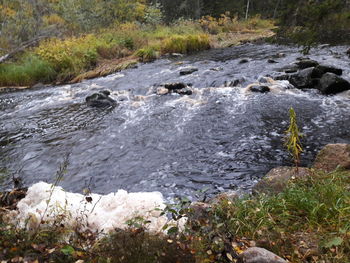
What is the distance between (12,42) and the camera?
1333 centimetres

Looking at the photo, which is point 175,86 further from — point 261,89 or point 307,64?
point 307,64

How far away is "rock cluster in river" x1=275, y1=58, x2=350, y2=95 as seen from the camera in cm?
744

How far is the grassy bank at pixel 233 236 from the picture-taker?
6.66 feet

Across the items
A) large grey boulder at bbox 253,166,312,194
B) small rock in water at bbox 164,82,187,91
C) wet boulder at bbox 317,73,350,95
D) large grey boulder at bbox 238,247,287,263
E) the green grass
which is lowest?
small rock in water at bbox 164,82,187,91

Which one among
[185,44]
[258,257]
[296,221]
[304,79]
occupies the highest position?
[258,257]

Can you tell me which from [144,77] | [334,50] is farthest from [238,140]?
[334,50]

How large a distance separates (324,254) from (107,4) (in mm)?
21815

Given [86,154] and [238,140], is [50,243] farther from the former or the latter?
[238,140]

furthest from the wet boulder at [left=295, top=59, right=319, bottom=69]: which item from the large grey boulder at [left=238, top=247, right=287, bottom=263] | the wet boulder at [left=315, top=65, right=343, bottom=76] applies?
the large grey boulder at [left=238, top=247, right=287, bottom=263]

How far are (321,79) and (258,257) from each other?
7.17m

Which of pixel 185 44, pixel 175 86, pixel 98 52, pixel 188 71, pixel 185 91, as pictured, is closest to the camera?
pixel 185 91

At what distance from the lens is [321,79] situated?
7812mm

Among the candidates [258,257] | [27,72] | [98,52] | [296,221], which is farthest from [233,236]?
[98,52]

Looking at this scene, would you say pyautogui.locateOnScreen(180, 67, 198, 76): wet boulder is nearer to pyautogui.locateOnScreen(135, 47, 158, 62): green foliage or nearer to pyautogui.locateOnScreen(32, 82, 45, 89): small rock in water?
pyautogui.locateOnScreen(135, 47, 158, 62): green foliage
